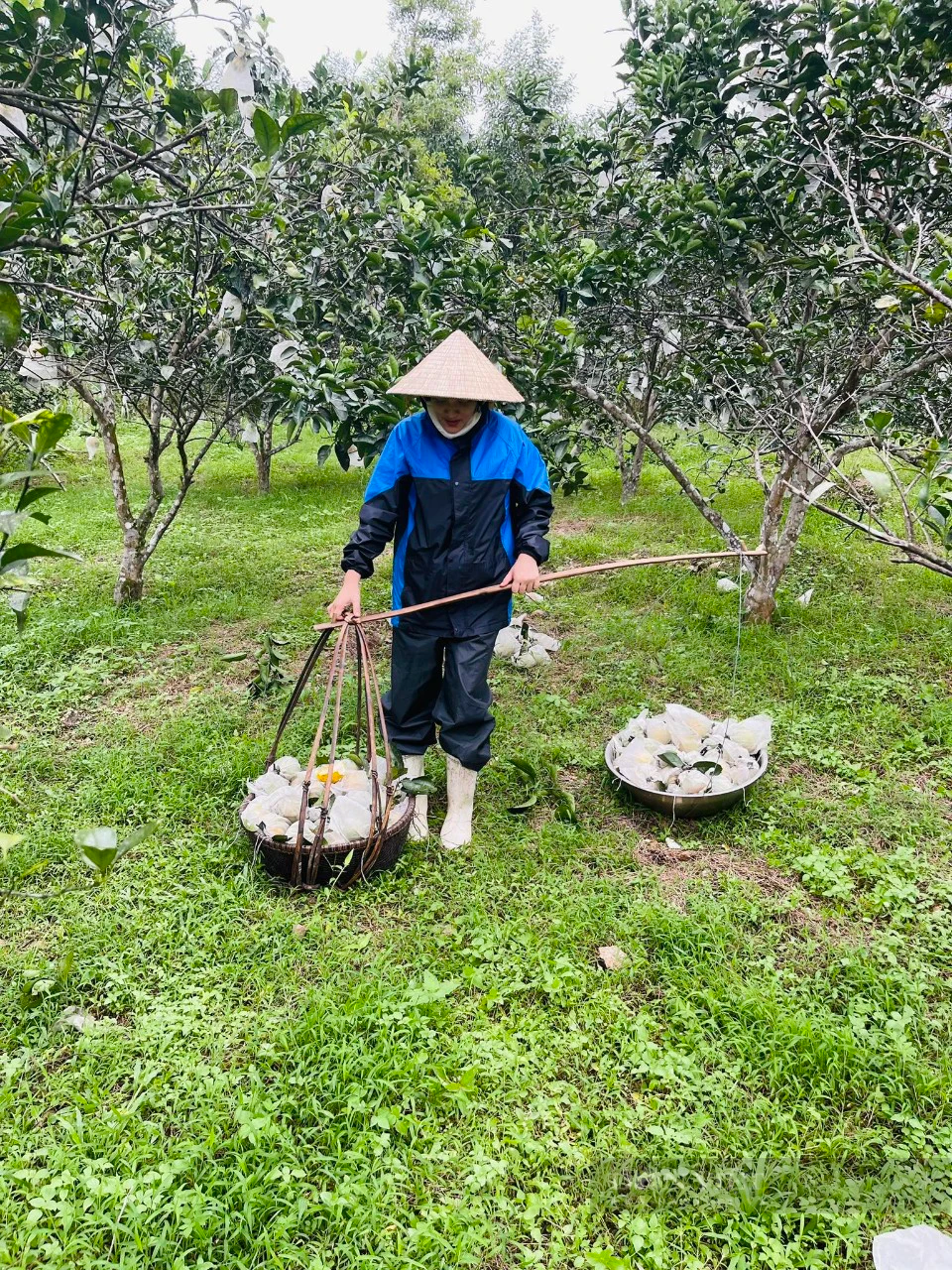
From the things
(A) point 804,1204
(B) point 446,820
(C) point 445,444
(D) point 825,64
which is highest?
(D) point 825,64

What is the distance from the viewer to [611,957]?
2291mm

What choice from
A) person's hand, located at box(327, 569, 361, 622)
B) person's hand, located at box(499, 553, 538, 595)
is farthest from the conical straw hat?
person's hand, located at box(327, 569, 361, 622)

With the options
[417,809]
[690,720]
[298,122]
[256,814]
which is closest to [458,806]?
[417,809]

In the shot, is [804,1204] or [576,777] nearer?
[804,1204]

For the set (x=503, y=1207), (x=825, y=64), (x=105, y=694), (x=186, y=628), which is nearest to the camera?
(x=503, y=1207)

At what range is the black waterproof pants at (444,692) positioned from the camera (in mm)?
2633

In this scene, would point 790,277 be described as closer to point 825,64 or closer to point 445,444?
point 825,64

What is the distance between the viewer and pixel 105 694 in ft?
12.6

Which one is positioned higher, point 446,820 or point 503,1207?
point 446,820

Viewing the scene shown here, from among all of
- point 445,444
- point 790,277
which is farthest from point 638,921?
point 790,277

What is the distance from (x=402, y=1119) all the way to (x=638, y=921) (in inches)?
36.0

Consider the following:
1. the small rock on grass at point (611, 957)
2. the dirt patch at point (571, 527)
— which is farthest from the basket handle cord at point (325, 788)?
the dirt patch at point (571, 527)

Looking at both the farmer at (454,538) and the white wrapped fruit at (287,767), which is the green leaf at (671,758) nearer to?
the farmer at (454,538)

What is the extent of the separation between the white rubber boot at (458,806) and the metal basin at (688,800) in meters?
0.57
